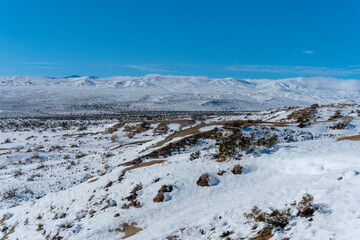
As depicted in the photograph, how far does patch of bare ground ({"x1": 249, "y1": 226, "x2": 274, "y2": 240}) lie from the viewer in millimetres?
6111

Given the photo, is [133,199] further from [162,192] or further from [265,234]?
[265,234]

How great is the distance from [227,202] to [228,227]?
1.58 meters

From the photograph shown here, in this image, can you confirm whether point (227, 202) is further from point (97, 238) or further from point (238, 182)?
point (97, 238)

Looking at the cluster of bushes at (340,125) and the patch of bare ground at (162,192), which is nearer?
the patch of bare ground at (162,192)

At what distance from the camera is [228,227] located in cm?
718

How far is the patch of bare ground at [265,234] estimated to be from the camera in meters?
6.11

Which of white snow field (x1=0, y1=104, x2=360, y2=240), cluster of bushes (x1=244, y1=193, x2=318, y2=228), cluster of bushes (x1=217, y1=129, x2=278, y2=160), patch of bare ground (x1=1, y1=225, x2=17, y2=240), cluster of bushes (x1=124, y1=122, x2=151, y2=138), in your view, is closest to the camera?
cluster of bushes (x1=244, y1=193, x2=318, y2=228)

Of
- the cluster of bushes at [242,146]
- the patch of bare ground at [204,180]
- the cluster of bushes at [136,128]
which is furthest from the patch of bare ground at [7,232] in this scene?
the cluster of bushes at [136,128]

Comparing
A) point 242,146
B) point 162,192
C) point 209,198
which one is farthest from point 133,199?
point 242,146

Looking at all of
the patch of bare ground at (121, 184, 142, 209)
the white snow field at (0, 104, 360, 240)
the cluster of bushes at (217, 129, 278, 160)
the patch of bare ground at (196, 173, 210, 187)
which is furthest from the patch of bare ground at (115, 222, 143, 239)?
the cluster of bushes at (217, 129, 278, 160)

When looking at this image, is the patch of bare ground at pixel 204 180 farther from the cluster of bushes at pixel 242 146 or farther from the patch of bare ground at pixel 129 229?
the patch of bare ground at pixel 129 229

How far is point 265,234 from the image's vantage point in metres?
6.26

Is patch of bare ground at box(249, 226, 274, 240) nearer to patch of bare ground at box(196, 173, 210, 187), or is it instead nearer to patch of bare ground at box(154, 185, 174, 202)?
patch of bare ground at box(196, 173, 210, 187)

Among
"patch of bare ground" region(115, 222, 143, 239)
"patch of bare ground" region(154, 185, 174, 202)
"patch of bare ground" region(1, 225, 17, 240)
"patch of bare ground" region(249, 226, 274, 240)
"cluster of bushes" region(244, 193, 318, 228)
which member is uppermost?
"cluster of bushes" region(244, 193, 318, 228)
